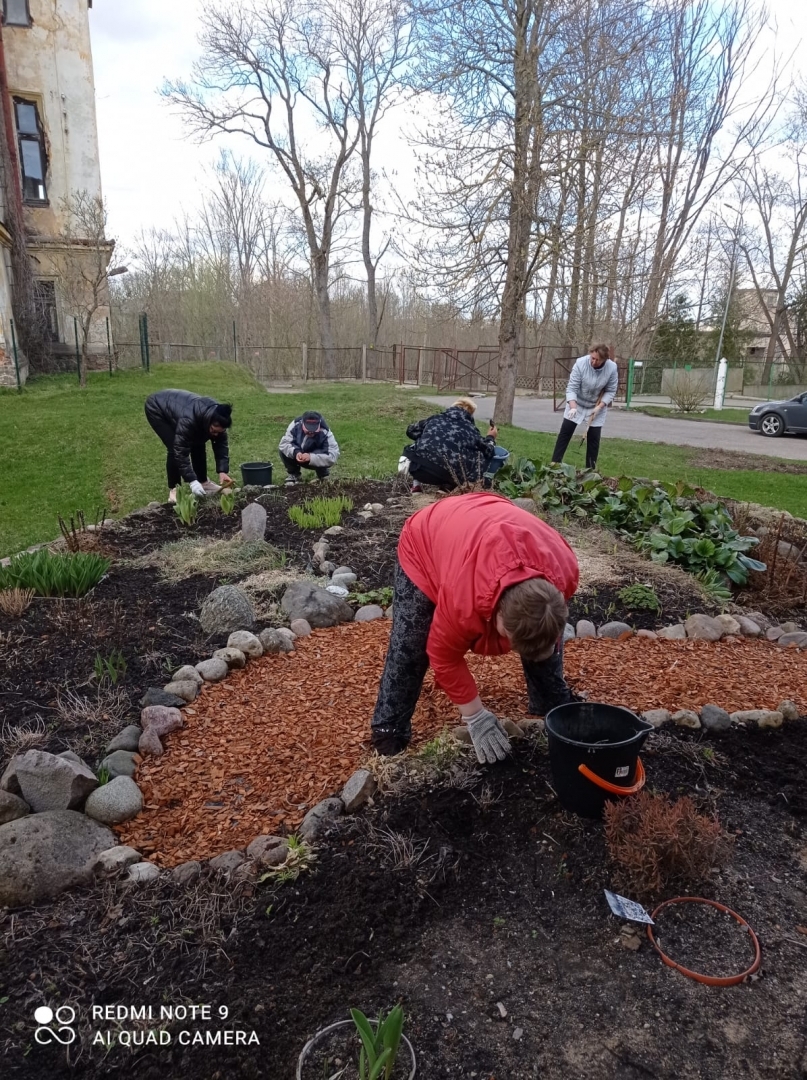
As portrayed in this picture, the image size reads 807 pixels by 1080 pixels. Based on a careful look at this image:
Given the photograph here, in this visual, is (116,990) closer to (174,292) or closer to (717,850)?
(717,850)

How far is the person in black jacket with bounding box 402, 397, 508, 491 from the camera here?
559 cm

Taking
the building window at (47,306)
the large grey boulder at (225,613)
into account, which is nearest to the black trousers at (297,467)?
the large grey boulder at (225,613)

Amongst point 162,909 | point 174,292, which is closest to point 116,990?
point 162,909

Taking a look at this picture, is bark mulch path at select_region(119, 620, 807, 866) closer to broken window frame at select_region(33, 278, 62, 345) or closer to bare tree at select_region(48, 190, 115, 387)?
bare tree at select_region(48, 190, 115, 387)

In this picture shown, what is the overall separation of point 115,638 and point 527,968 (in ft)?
9.09

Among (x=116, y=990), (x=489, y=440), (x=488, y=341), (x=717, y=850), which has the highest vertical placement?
(x=488, y=341)

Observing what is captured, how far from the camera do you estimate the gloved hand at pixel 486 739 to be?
2354 mm

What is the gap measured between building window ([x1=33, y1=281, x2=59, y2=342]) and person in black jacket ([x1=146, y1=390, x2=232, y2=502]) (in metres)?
12.5

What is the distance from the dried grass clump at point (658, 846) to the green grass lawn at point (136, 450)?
18.1 ft

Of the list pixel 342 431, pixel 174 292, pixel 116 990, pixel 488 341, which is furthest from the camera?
pixel 488 341

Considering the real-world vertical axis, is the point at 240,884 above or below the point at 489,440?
below

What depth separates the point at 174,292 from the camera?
103 ft

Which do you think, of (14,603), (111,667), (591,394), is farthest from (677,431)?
(111,667)

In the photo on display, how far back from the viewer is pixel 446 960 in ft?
5.78
